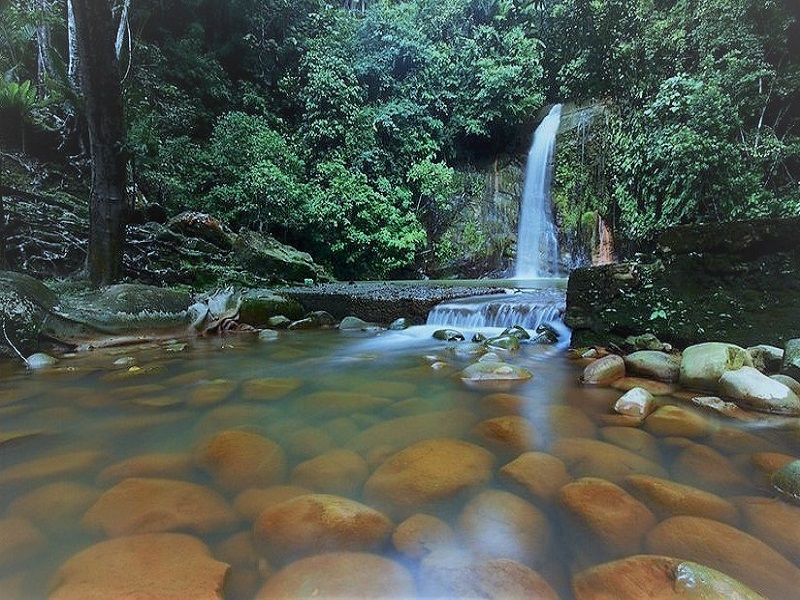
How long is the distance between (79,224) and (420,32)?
36.2 ft

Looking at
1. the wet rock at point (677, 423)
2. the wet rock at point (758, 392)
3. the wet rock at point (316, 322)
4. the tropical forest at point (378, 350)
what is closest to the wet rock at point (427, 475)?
→ the tropical forest at point (378, 350)

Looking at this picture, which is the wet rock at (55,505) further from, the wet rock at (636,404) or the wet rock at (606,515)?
the wet rock at (636,404)

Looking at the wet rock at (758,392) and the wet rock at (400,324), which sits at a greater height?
the wet rock at (758,392)

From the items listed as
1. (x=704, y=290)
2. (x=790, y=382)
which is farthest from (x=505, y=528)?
(x=704, y=290)

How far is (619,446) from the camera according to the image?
6.11 ft

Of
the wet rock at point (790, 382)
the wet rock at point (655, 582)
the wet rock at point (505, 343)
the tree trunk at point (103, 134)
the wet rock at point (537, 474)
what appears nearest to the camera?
the wet rock at point (655, 582)

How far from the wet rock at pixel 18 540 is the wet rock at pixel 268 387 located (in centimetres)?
136

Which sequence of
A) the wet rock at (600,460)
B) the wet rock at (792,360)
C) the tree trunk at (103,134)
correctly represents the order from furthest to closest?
the tree trunk at (103,134)
the wet rock at (792,360)
the wet rock at (600,460)

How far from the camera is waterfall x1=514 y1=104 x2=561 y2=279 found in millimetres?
11539

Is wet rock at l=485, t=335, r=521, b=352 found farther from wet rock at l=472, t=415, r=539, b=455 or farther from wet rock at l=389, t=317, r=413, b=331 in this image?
wet rock at l=472, t=415, r=539, b=455

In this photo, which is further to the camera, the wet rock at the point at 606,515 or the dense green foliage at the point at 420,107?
the dense green foliage at the point at 420,107

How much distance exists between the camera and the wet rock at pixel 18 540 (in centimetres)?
117

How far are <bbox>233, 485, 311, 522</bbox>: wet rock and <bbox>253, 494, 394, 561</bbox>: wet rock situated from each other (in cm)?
4

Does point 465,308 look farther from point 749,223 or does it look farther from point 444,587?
point 444,587
